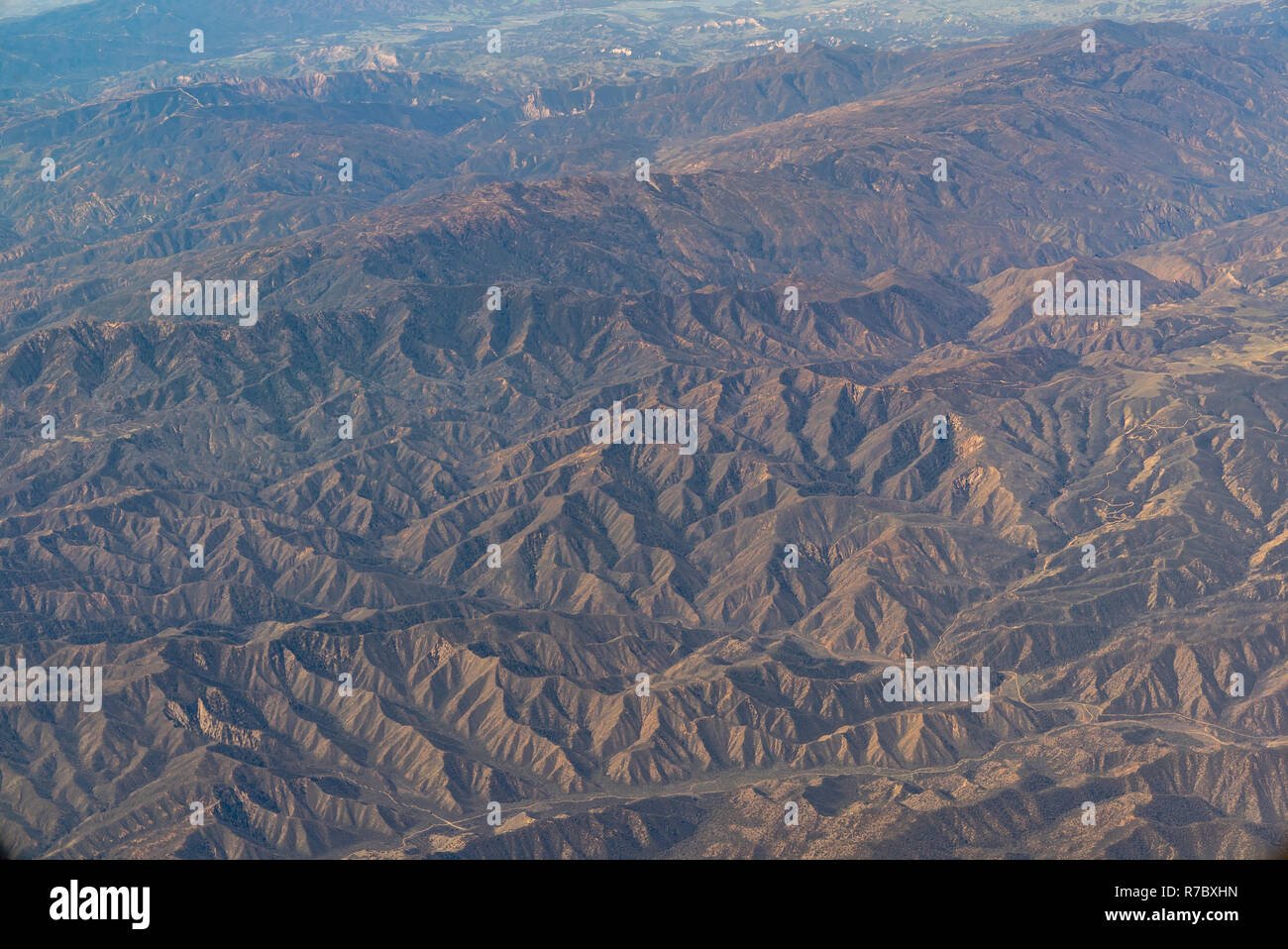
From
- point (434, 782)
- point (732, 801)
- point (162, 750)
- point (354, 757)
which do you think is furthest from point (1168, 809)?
point (162, 750)
